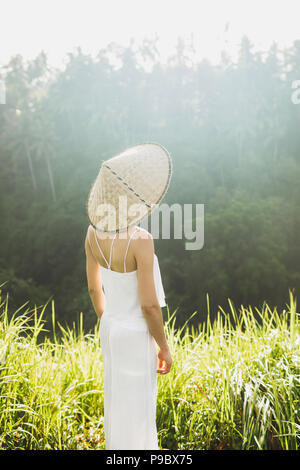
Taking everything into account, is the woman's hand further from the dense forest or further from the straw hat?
the dense forest

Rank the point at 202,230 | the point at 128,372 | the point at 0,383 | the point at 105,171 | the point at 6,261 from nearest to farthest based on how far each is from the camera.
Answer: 1. the point at 105,171
2. the point at 128,372
3. the point at 0,383
4. the point at 202,230
5. the point at 6,261

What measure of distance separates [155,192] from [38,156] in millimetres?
28553

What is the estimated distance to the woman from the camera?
4.58ft

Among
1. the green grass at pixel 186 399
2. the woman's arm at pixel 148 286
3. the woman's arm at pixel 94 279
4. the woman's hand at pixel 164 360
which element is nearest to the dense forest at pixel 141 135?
the green grass at pixel 186 399

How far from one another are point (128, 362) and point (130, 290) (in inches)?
11.3

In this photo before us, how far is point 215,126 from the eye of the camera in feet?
95.3

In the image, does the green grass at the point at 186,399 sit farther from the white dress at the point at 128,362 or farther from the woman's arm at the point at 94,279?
the woman's arm at the point at 94,279

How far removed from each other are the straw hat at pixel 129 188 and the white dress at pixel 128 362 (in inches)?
7.7

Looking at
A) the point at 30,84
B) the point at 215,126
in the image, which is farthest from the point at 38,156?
the point at 215,126

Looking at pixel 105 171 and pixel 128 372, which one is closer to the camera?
pixel 105 171

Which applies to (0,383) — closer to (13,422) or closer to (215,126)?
(13,422)

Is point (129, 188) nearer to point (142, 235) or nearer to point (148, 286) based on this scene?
point (142, 235)

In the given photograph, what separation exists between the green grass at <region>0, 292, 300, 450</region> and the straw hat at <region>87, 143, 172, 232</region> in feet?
3.08

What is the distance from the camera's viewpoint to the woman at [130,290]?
1.40m
